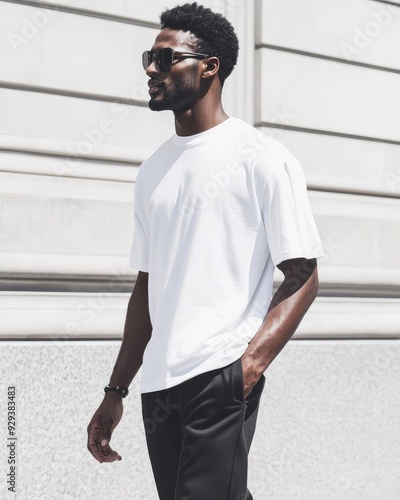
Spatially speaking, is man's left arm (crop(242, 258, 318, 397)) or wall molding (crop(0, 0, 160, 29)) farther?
wall molding (crop(0, 0, 160, 29))

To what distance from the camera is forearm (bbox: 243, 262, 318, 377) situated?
2768 millimetres

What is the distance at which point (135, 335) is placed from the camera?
128 inches

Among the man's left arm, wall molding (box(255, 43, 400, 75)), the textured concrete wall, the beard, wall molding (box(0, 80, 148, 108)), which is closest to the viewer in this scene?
the man's left arm

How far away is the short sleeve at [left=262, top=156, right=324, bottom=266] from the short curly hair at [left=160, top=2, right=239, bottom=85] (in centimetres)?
48

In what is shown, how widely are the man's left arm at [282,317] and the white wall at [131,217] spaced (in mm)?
2501

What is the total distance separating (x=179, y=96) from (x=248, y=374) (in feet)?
2.90

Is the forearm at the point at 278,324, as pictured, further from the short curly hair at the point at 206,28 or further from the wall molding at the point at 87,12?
the wall molding at the point at 87,12

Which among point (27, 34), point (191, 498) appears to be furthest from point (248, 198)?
point (27, 34)

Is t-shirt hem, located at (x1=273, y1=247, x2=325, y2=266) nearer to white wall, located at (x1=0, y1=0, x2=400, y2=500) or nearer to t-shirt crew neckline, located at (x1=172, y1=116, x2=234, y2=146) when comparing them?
t-shirt crew neckline, located at (x1=172, y1=116, x2=234, y2=146)

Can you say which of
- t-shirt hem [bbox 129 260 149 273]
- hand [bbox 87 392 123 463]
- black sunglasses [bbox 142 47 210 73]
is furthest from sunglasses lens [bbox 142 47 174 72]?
hand [bbox 87 392 123 463]

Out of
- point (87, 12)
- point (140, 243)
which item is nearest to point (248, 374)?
point (140, 243)

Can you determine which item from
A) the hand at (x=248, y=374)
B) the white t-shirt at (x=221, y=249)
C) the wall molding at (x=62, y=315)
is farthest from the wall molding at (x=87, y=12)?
the hand at (x=248, y=374)

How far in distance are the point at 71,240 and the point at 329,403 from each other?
194cm

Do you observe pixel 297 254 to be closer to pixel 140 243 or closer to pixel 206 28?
pixel 140 243
